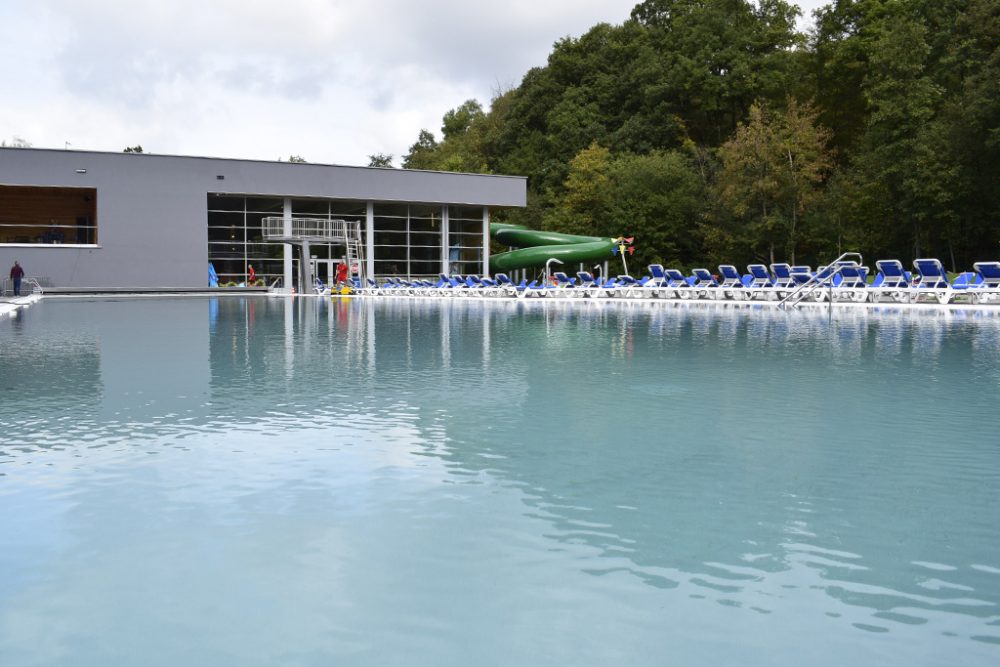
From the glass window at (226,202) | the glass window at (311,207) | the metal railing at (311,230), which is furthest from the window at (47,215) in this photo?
the glass window at (311,207)

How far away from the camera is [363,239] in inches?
1757

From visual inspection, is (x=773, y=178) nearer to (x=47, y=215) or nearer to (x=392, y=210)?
(x=392, y=210)

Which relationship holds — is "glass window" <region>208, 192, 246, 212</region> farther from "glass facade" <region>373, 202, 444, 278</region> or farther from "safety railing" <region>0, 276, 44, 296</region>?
"safety railing" <region>0, 276, 44, 296</region>

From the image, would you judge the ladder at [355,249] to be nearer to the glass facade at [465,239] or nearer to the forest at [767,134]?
the glass facade at [465,239]

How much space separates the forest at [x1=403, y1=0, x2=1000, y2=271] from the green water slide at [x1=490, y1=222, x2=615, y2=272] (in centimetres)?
263

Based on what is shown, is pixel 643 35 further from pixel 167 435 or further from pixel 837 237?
pixel 167 435

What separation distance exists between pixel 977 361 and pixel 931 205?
83.2 ft

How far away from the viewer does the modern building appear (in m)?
38.8

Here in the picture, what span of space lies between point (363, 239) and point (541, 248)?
340 inches

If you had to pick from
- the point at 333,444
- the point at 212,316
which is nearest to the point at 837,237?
the point at 212,316

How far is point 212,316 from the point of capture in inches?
812

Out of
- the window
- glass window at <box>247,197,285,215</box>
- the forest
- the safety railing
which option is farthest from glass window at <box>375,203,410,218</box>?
the safety railing

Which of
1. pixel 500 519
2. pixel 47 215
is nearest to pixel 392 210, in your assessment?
pixel 47 215

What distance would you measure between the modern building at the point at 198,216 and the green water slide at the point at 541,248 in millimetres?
3435
